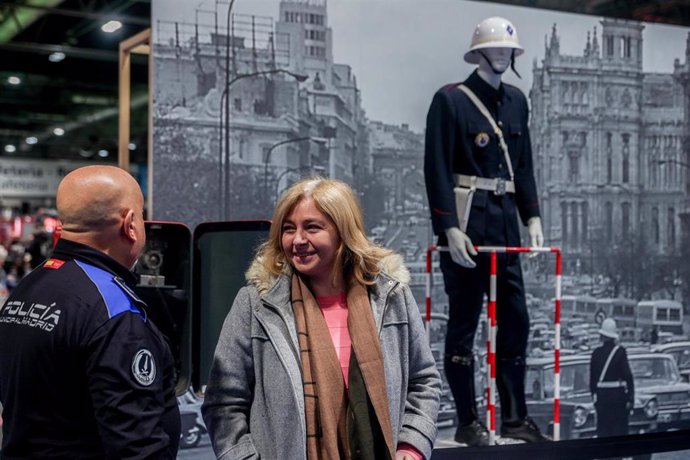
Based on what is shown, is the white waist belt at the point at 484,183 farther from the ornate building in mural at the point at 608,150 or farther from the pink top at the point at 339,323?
the pink top at the point at 339,323

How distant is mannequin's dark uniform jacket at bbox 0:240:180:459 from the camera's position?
167 centimetres

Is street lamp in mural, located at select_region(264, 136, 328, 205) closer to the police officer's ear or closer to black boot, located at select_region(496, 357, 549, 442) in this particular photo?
black boot, located at select_region(496, 357, 549, 442)

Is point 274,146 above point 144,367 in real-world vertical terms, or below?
above

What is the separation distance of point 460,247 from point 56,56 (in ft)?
34.5

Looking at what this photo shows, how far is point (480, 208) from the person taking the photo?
4.38 metres

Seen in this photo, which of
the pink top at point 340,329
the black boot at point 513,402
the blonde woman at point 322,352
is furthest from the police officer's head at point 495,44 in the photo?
the pink top at point 340,329

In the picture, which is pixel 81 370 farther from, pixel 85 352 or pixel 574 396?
pixel 574 396

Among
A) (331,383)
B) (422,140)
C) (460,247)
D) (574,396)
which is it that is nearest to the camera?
(331,383)

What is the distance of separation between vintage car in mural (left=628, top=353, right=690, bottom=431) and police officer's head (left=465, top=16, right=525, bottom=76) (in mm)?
2352

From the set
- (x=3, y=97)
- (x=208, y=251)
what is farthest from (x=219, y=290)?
(x=3, y=97)

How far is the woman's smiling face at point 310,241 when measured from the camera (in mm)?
2094

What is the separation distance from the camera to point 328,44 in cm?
488

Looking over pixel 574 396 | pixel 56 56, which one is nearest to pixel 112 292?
pixel 574 396

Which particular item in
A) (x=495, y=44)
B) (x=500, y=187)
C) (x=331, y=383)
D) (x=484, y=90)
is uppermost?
(x=495, y=44)
